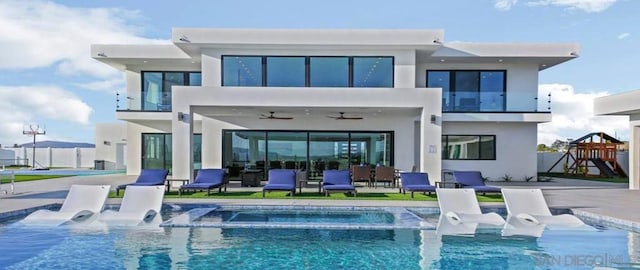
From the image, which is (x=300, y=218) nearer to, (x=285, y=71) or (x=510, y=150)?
(x=285, y=71)

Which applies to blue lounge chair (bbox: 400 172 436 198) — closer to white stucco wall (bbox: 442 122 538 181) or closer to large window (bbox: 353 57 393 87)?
large window (bbox: 353 57 393 87)

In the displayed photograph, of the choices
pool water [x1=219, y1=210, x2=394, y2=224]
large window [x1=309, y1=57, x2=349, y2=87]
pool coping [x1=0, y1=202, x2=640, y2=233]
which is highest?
large window [x1=309, y1=57, x2=349, y2=87]

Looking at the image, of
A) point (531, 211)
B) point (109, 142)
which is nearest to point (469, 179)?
point (531, 211)

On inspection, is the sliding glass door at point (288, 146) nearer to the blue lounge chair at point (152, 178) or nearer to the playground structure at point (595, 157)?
the blue lounge chair at point (152, 178)

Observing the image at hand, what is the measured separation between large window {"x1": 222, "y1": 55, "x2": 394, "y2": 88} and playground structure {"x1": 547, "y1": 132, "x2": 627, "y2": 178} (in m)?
15.0

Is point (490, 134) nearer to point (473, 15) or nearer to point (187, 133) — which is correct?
point (473, 15)

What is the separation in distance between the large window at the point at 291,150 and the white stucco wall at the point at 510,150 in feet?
16.2

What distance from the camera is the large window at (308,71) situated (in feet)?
55.7

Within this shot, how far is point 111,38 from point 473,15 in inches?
615

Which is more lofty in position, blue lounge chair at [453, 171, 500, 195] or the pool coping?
blue lounge chair at [453, 171, 500, 195]

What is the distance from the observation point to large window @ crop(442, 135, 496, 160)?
66.3ft

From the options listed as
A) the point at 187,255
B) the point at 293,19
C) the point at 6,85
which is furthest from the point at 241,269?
the point at 6,85

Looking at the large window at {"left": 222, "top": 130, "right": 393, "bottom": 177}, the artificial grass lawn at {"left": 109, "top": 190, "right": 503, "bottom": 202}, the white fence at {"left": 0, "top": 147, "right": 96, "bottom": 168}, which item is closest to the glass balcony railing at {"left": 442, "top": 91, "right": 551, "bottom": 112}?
the large window at {"left": 222, "top": 130, "right": 393, "bottom": 177}

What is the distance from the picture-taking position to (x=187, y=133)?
15.3 metres
